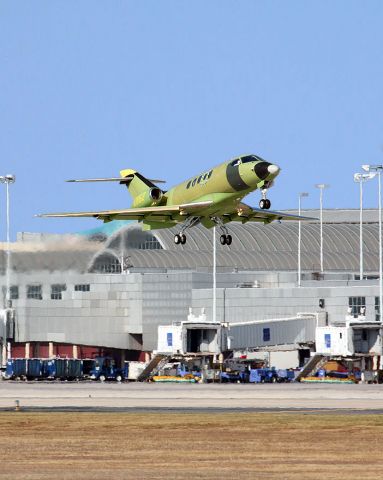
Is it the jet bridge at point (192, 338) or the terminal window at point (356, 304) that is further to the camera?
the terminal window at point (356, 304)

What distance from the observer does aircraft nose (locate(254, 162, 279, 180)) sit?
8725 cm

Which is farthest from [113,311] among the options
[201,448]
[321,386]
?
[201,448]

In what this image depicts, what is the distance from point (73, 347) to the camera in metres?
180

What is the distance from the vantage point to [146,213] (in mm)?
98312

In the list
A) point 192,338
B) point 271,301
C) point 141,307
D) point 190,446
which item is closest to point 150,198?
point 190,446

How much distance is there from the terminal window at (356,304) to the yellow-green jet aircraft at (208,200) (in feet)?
Answer: 217

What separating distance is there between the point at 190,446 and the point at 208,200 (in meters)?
31.8

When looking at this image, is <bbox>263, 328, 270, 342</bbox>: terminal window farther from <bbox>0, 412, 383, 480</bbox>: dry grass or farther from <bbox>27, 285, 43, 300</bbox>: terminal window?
<bbox>0, 412, 383, 480</bbox>: dry grass

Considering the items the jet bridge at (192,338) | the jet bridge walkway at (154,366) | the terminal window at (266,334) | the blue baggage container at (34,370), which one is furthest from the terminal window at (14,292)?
the terminal window at (266,334)

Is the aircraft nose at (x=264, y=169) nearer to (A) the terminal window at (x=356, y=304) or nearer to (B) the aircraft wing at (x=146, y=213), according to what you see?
(B) the aircraft wing at (x=146, y=213)

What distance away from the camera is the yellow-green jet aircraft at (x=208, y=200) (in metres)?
88.4

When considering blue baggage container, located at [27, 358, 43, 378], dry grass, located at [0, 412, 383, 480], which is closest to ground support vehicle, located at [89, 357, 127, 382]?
blue baggage container, located at [27, 358, 43, 378]

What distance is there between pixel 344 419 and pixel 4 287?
80.9 meters

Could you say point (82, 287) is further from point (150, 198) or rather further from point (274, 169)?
point (274, 169)
